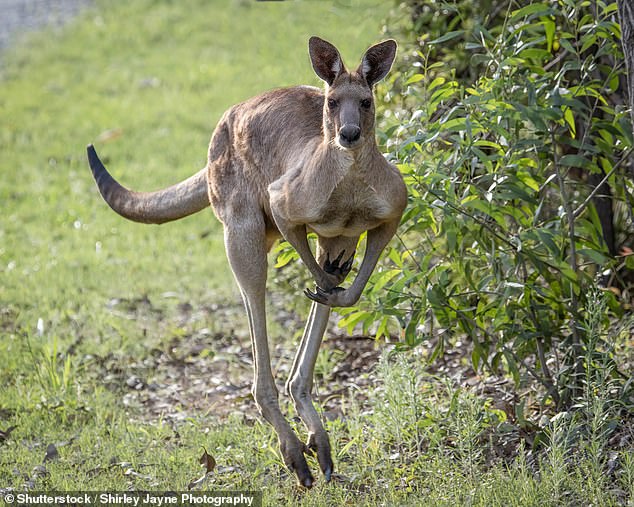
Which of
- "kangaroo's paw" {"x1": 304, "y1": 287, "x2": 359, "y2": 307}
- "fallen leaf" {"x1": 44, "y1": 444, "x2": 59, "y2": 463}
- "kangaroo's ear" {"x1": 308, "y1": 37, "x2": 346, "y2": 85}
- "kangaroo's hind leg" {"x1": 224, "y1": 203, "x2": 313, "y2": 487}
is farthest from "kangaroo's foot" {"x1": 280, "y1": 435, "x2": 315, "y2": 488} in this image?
"kangaroo's ear" {"x1": 308, "y1": 37, "x2": 346, "y2": 85}

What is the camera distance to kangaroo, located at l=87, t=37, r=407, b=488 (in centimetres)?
404

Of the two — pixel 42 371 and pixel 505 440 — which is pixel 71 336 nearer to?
pixel 42 371

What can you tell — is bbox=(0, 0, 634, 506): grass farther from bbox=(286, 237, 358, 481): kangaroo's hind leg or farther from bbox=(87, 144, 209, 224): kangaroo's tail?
bbox=(87, 144, 209, 224): kangaroo's tail

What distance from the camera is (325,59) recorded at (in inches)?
161

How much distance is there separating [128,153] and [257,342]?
674cm

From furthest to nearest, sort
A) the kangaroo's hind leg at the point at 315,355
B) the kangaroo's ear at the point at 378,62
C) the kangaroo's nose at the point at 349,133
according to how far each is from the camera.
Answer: the kangaroo's hind leg at the point at 315,355
the kangaroo's ear at the point at 378,62
the kangaroo's nose at the point at 349,133

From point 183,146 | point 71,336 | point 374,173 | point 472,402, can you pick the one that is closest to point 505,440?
point 472,402

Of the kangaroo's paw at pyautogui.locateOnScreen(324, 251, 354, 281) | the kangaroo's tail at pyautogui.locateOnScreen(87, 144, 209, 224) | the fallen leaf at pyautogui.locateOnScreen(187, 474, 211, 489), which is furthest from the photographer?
the kangaroo's tail at pyautogui.locateOnScreen(87, 144, 209, 224)

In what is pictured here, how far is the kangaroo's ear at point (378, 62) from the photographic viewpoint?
4.04 metres

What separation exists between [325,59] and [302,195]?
1.82ft

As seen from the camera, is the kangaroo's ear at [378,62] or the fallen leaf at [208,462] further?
the fallen leaf at [208,462]

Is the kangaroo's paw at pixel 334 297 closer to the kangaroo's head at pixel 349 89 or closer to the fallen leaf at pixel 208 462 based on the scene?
the kangaroo's head at pixel 349 89

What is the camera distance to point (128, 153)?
1115cm

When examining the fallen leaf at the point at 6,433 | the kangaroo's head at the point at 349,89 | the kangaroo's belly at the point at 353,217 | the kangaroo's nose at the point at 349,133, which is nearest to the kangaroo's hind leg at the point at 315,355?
the kangaroo's belly at the point at 353,217
